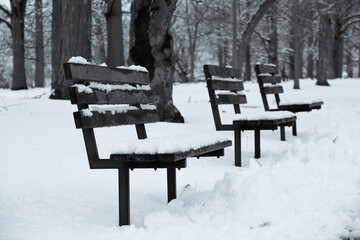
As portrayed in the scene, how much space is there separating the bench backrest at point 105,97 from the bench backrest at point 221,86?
5.21ft

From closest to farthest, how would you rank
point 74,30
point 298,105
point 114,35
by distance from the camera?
point 298,105 → point 74,30 → point 114,35

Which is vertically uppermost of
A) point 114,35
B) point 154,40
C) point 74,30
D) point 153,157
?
point 114,35

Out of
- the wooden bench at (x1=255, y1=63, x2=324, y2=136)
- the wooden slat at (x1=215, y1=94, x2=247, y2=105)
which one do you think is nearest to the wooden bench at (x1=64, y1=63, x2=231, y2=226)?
the wooden slat at (x1=215, y1=94, x2=247, y2=105)

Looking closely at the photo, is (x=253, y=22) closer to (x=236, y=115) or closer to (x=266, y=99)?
(x=266, y=99)

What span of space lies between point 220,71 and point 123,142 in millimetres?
3336

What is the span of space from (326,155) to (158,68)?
4.25 meters

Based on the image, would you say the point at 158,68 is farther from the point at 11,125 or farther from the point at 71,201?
the point at 71,201

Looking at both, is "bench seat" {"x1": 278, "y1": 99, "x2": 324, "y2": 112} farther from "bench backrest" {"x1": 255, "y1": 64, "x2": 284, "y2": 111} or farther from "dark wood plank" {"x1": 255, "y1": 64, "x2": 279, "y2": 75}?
"dark wood plank" {"x1": 255, "y1": 64, "x2": 279, "y2": 75}

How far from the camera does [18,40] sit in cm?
2130

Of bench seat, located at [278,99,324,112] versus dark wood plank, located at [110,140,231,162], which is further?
bench seat, located at [278,99,324,112]

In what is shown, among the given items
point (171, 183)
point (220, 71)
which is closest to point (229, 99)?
point (220, 71)

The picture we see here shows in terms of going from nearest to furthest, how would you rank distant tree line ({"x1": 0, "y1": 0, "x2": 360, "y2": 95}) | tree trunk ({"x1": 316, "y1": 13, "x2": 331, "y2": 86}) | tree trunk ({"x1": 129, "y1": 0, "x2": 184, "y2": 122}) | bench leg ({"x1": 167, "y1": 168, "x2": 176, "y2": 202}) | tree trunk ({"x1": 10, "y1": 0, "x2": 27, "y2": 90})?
bench leg ({"x1": 167, "y1": 168, "x2": 176, "y2": 202}) → tree trunk ({"x1": 129, "y1": 0, "x2": 184, "y2": 122}) → distant tree line ({"x1": 0, "y1": 0, "x2": 360, "y2": 95}) → tree trunk ({"x1": 10, "y1": 0, "x2": 27, "y2": 90}) → tree trunk ({"x1": 316, "y1": 13, "x2": 331, "y2": 86})

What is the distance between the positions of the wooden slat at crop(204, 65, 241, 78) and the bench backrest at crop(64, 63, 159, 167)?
1659 mm

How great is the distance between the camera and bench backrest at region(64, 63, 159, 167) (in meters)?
3.16
